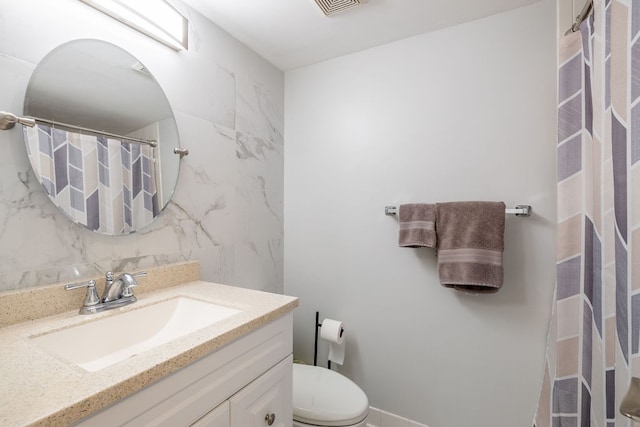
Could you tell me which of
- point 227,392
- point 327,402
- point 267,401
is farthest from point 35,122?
point 327,402

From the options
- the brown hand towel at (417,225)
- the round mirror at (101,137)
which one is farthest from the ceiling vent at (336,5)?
the brown hand towel at (417,225)

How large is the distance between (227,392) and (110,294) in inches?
20.6

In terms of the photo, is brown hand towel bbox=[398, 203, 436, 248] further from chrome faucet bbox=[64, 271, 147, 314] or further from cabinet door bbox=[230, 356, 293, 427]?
chrome faucet bbox=[64, 271, 147, 314]

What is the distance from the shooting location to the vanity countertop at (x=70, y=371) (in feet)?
1.57

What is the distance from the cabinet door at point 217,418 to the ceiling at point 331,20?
1.56 meters

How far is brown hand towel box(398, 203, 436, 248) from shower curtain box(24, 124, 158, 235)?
1.13m

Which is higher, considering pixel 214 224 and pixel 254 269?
pixel 214 224

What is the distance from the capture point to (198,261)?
1.37 m

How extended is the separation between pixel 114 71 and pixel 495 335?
1948 mm

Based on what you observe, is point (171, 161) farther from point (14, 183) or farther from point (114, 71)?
point (14, 183)

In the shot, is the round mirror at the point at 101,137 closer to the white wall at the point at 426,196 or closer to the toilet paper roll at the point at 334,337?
the white wall at the point at 426,196

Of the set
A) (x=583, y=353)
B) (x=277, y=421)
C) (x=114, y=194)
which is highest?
(x=114, y=194)

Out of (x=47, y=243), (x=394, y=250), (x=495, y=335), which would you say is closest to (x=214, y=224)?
(x=47, y=243)

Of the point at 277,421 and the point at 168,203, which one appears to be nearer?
the point at 277,421
